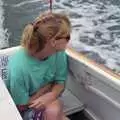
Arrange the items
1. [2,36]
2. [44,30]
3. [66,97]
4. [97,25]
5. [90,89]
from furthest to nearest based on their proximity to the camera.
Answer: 1. [97,25]
2. [2,36]
3. [66,97]
4. [90,89]
5. [44,30]

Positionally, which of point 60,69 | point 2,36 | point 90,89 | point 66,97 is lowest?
point 2,36

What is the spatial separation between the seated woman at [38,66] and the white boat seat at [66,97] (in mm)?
172

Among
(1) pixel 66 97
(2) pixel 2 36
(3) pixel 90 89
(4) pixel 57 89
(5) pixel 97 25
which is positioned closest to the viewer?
(4) pixel 57 89

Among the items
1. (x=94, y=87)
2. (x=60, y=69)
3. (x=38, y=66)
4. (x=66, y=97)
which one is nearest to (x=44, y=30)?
(x=38, y=66)

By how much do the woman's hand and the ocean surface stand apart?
103 inches

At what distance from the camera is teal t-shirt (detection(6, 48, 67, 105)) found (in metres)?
1.70

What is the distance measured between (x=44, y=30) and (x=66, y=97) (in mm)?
641

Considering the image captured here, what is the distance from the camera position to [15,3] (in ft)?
25.1

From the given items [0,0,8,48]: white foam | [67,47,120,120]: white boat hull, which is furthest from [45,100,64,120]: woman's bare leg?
[0,0,8,48]: white foam

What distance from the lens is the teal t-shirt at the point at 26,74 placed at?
1.70m

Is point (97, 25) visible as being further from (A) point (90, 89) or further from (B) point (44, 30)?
(B) point (44, 30)

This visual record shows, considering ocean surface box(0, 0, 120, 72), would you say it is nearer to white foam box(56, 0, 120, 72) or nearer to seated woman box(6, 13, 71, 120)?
white foam box(56, 0, 120, 72)

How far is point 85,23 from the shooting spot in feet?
20.9

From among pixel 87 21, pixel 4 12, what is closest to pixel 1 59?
pixel 87 21
